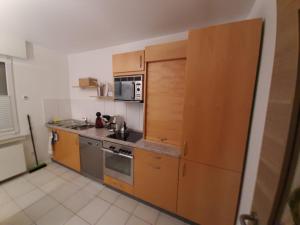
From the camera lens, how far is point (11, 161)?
2125 mm

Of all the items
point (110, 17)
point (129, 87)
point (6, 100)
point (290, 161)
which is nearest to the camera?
point (290, 161)

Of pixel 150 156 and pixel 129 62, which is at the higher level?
pixel 129 62

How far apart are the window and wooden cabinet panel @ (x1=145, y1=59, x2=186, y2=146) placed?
2354 millimetres

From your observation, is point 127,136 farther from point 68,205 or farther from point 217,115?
point 217,115

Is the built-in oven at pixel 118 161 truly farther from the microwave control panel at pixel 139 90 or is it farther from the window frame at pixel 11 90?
the window frame at pixel 11 90

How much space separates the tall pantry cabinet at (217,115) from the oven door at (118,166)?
0.73 m

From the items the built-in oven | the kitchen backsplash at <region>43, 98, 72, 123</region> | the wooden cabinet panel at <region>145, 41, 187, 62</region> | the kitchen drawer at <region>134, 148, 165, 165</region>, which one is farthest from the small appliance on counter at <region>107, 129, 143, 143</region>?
the kitchen backsplash at <region>43, 98, 72, 123</region>

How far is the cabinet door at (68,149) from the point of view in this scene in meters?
2.22

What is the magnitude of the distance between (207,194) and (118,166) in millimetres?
1199

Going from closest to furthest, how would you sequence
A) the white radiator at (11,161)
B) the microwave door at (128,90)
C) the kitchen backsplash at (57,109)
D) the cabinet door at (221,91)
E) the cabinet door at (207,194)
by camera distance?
the cabinet door at (221,91), the cabinet door at (207,194), the microwave door at (128,90), the white radiator at (11,161), the kitchen backsplash at (57,109)

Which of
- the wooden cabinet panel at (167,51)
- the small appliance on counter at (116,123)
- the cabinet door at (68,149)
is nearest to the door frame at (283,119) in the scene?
the wooden cabinet panel at (167,51)

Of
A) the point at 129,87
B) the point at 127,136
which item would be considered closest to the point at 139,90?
the point at 129,87

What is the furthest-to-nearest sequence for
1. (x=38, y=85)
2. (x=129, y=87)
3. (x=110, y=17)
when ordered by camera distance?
(x=38, y=85), (x=129, y=87), (x=110, y=17)

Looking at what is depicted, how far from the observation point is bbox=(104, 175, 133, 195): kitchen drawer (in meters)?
1.78
